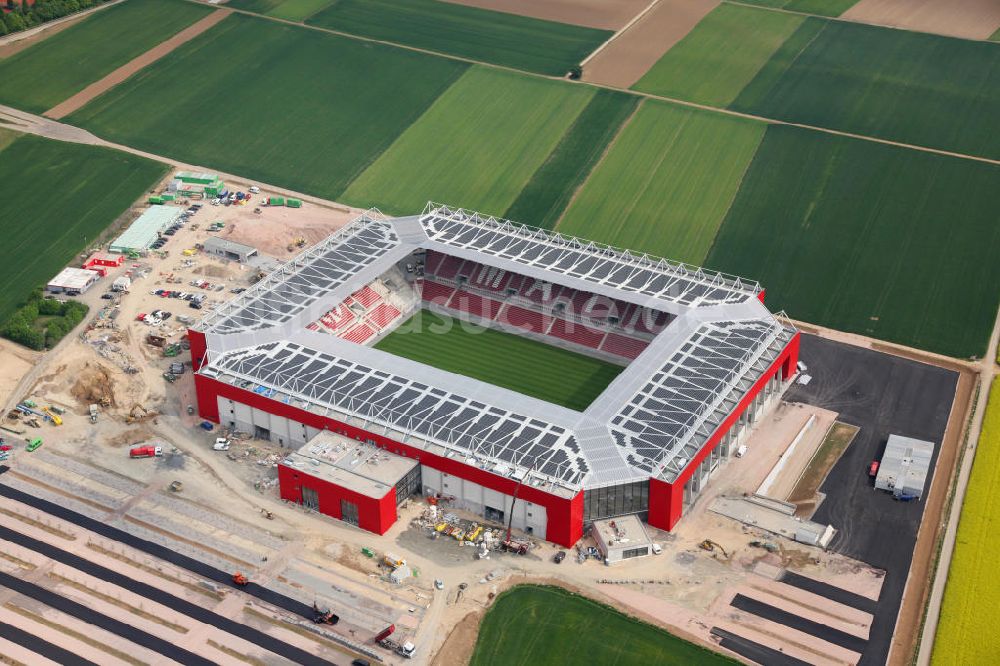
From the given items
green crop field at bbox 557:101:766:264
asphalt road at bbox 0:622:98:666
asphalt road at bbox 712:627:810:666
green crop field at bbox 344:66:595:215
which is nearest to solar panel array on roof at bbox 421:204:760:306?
green crop field at bbox 557:101:766:264

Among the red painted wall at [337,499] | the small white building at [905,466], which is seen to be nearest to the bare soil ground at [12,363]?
the red painted wall at [337,499]

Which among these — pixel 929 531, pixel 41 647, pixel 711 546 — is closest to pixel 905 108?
pixel 929 531

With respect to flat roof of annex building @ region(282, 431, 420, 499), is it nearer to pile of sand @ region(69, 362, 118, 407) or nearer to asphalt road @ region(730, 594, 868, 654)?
pile of sand @ region(69, 362, 118, 407)

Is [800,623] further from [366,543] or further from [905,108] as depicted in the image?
[905,108]

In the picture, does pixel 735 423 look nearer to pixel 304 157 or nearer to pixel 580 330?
pixel 580 330

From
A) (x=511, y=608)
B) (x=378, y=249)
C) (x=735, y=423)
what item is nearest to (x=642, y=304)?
(x=735, y=423)
